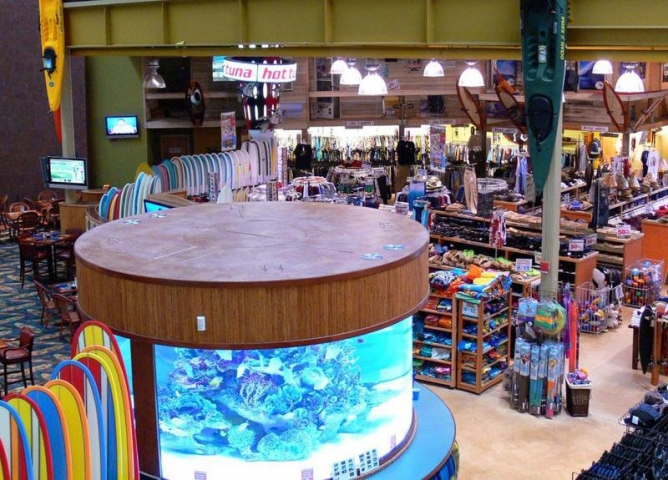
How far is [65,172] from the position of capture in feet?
56.9

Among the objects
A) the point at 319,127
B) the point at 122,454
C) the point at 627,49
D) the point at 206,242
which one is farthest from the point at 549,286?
the point at 319,127

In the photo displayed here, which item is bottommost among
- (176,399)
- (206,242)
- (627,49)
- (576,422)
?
(576,422)

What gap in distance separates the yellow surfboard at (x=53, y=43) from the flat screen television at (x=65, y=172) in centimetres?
102

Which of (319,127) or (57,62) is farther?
(319,127)

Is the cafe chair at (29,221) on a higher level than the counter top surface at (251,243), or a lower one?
lower

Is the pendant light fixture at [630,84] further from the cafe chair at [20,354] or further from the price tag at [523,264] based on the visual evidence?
the cafe chair at [20,354]

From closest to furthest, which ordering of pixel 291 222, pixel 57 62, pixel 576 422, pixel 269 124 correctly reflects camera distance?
pixel 291 222, pixel 576 422, pixel 57 62, pixel 269 124

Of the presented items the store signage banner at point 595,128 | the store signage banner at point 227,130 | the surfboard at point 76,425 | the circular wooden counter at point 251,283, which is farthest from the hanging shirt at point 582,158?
the surfboard at point 76,425

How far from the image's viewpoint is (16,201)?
71.6 ft

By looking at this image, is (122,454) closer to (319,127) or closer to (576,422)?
(576,422)

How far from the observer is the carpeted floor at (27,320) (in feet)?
40.8

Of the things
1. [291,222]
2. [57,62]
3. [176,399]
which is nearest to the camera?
[176,399]

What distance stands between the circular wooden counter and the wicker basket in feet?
10.6

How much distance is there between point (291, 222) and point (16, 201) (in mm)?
14264
